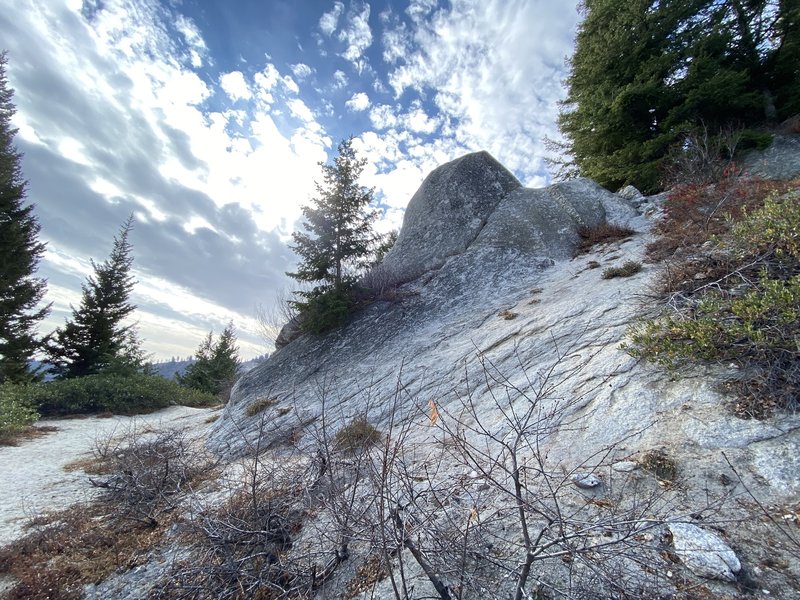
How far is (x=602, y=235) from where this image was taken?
1109cm

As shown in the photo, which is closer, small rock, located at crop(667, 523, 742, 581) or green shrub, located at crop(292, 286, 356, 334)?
small rock, located at crop(667, 523, 742, 581)

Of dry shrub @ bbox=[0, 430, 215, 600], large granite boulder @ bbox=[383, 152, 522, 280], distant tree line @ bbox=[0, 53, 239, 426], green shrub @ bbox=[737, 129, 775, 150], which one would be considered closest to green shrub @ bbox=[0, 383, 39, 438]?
distant tree line @ bbox=[0, 53, 239, 426]

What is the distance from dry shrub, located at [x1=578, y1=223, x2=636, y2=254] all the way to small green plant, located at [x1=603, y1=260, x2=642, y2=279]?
3247 mm

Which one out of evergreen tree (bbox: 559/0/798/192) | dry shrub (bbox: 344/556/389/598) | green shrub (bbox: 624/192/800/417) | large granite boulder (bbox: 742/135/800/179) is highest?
evergreen tree (bbox: 559/0/798/192)

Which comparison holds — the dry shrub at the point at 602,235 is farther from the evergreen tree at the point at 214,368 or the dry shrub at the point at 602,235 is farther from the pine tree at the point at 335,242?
the evergreen tree at the point at 214,368

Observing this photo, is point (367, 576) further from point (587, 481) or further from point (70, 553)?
point (70, 553)

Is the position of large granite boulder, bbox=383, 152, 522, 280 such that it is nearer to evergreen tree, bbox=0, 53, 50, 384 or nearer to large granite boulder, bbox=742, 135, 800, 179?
large granite boulder, bbox=742, 135, 800, 179

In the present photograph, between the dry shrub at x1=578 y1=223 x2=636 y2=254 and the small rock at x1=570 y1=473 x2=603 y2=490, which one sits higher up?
the dry shrub at x1=578 y1=223 x2=636 y2=254

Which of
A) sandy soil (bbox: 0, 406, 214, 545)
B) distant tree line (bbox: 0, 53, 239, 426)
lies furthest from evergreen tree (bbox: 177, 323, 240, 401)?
sandy soil (bbox: 0, 406, 214, 545)

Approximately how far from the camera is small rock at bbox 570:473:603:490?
3.28 metres

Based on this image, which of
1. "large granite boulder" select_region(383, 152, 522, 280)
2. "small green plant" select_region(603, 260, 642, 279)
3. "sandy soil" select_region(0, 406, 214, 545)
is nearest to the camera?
"sandy soil" select_region(0, 406, 214, 545)

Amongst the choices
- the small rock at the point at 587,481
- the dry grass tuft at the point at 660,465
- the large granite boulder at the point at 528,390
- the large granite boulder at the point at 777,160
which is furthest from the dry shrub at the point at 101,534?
the large granite boulder at the point at 777,160

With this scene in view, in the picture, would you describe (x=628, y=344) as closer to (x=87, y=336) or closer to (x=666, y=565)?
(x=666, y=565)

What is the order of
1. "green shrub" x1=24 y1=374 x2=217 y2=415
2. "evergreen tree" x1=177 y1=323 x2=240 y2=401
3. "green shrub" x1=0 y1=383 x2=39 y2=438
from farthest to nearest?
"evergreen tree" x1=177 y1=323 x2=240 y2=401 < "green shrub" x1=24 y1=374 x2=217 y2=415 < "green shrub" x1=0 y1=383 x2=39 y2=438
